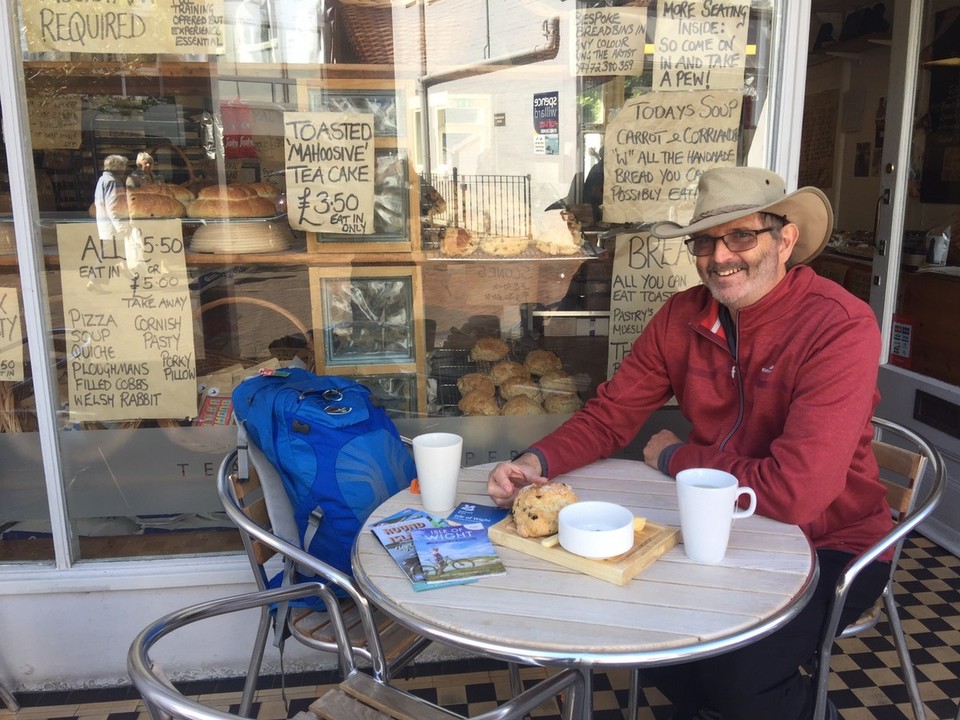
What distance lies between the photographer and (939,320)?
10.9ft

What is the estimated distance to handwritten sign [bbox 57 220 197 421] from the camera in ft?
8.16

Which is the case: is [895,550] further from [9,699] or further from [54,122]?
[54,122]

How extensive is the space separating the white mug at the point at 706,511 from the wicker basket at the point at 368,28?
1.95 m

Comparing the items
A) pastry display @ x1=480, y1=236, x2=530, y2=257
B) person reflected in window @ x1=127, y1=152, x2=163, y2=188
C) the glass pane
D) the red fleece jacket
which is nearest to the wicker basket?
the glass pane

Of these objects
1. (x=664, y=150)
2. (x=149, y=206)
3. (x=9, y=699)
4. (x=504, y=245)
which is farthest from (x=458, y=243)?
(x=9, y=699)

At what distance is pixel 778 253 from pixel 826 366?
1.10 feet

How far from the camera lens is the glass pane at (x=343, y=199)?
252cm

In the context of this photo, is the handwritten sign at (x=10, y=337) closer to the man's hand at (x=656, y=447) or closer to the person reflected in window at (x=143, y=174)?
the person reflected in window at (x=143, y=174)

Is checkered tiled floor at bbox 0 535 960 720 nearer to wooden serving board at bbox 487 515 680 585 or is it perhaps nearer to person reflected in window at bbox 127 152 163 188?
wooden serving board at bbox 487 515 680 585

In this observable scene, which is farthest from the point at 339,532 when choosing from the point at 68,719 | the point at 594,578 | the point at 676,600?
the point at 68,719

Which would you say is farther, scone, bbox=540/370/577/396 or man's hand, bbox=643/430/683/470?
scone, bbox=540/370/577/396

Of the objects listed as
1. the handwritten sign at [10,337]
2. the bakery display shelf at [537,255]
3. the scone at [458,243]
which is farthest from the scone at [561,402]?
the handwritten sign at [10,337]

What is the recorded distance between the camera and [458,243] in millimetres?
2816

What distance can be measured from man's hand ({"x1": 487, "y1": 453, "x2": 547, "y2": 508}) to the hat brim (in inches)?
25.2
